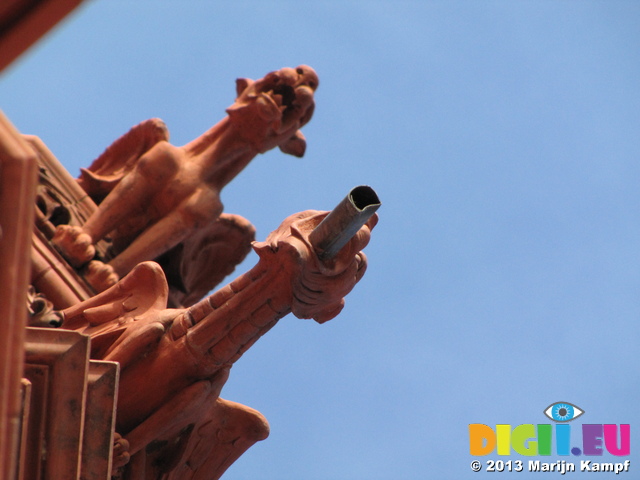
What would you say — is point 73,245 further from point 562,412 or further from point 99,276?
point 562,412

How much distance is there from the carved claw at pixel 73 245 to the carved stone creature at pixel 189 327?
2.73 m

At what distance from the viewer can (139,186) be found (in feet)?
47.6

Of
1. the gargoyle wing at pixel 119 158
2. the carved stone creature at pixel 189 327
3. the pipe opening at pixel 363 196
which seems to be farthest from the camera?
the gargoyle wing at pixel 119 158

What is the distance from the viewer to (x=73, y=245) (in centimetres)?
1354

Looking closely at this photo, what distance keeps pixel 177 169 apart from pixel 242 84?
1345mm

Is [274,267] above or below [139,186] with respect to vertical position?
below

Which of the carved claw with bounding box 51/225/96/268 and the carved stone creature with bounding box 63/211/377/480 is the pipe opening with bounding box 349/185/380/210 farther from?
the carved claw with bounding box 51/225/96/268

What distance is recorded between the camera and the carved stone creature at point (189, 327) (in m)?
9.64

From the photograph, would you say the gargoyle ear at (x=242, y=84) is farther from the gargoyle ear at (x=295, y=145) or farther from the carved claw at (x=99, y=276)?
the carved claw at (x=99, y=276)

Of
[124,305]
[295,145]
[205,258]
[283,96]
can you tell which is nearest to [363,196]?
[124,305]

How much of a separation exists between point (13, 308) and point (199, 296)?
10180 millimetres

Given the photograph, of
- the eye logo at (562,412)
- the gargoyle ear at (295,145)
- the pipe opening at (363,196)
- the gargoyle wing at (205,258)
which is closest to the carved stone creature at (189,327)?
the pipe opening at (363,196)

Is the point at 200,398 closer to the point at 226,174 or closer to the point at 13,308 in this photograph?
the point at 13,308

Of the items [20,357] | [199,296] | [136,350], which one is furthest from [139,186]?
[20,357]
